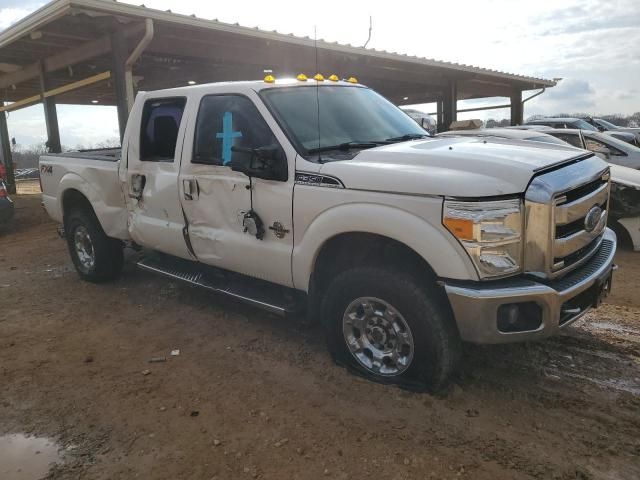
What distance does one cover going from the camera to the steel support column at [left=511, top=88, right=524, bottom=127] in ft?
69.9

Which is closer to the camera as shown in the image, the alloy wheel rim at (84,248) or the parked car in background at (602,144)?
the alloy wheel rim at (84,248)

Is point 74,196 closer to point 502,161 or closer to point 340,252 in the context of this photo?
point 340,252

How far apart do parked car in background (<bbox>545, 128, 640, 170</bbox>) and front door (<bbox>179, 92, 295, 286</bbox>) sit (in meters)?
7.08

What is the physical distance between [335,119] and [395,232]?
134 centimetres

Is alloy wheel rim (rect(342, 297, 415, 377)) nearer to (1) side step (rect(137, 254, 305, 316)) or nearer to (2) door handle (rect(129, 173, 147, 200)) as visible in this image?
(1) side step (rect(137, 254, 305, 316))

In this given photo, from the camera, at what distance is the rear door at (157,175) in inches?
175

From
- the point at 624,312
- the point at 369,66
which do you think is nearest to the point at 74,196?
the point at 624,312

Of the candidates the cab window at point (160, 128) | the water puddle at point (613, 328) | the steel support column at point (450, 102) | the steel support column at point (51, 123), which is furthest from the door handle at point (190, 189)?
the steel support column at point (450, 102)

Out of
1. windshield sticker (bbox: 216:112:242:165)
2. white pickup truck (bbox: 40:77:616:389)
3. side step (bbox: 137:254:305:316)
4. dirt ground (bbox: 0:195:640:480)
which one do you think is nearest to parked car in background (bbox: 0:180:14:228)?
dirt ground (bbox: 0:195:640:480)

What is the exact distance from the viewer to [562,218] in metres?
2.90

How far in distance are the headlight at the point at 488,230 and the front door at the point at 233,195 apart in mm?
1218

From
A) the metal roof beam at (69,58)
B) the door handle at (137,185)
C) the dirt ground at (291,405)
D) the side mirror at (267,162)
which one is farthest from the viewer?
the metal roof beam at (69,58)

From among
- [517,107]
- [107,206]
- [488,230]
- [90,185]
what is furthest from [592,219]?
[517,107]

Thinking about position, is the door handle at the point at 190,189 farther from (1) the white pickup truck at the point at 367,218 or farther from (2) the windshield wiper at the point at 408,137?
(2) the windshield wiper at the point at 408,137
